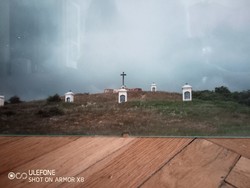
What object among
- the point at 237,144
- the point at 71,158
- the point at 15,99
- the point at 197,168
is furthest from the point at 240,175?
A: the point at 15,99

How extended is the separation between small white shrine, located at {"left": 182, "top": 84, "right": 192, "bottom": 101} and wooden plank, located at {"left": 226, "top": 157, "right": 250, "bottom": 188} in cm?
44

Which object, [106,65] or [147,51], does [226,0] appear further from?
[106,65]

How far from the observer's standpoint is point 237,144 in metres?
0.88

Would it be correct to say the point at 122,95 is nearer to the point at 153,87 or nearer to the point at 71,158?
the point at 153,87

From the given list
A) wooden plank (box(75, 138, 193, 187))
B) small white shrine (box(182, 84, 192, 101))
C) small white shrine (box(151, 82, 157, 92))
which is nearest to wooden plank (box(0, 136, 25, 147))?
wooden plank (box(75, 138, 193, 187))

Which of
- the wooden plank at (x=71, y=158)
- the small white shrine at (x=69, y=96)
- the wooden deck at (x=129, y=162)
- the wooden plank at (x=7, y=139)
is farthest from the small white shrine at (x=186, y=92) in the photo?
the wooden plank at (x=7, y=139)

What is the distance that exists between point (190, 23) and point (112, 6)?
33 cm

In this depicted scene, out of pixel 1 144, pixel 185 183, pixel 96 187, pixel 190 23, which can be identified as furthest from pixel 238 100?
pixel 1 144

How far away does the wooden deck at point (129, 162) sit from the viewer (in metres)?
0.66

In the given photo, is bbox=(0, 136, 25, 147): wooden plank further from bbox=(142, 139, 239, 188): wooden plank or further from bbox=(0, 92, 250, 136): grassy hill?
bbox=(142, 139, 239, 188): wooden plank

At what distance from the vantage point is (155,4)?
110 centimetres

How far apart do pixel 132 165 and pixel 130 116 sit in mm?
456

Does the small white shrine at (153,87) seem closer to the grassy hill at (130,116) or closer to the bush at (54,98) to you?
the grassy hill at (130,116)

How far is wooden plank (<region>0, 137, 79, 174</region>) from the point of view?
808 millimetres
